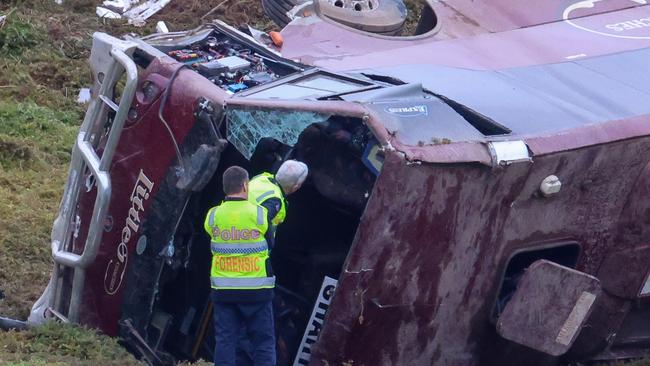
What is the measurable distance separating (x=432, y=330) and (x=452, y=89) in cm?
119

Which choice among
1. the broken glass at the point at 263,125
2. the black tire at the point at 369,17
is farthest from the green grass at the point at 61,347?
the black tire at the point at 369,17

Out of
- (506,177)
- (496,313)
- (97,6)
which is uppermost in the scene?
(506,177)

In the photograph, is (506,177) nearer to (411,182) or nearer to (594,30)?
(411,182)

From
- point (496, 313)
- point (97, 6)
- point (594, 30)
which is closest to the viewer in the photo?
point (496, 313)

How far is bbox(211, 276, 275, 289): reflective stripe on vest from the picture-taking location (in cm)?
556

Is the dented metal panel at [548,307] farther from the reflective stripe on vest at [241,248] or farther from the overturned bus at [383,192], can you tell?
the reflective stripe on vest at [241,248]

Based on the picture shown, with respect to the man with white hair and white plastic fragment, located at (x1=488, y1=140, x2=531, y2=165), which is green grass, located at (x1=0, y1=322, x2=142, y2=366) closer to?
the man with white hair

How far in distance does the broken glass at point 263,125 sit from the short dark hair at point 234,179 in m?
0.21

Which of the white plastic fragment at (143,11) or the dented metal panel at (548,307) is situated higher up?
the dented metal panel at (548,307)

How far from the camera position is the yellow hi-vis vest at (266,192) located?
18.4 ft

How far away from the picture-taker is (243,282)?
219 inches

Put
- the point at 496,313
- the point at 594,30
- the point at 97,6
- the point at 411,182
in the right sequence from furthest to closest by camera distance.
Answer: the point at 97,6 → the point at 594,30 → the point at 496,313 → the point at 411,182

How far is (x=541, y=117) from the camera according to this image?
5812mm

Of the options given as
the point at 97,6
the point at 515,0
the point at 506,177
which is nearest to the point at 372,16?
the point at 515,0
